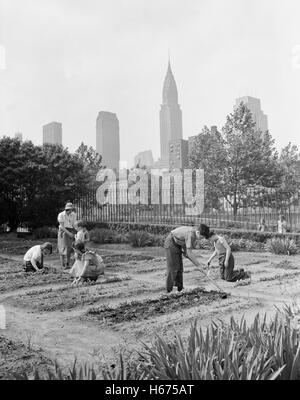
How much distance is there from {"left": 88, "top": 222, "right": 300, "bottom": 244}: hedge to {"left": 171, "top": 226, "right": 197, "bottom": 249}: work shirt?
263 inches

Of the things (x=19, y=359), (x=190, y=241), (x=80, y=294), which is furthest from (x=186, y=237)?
(x=19, y=359)

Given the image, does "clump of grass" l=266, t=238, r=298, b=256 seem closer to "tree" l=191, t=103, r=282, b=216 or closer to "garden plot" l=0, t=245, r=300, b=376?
"garden plot" l=0, t=245, r=300, b=376

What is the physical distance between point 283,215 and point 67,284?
365 inches

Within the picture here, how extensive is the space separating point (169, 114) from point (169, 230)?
455 cm

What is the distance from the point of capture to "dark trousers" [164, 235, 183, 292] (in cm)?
645

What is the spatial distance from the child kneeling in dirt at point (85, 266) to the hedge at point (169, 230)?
684 cm

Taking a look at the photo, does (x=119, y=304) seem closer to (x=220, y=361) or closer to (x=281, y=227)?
(x=220, y=361)

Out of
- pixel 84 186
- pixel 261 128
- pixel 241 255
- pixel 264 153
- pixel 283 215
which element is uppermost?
pixel 261 128

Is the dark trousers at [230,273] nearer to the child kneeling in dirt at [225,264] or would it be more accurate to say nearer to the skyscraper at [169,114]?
the child kneeling in dirt at [225,264]

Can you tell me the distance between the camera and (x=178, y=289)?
652 centimetres

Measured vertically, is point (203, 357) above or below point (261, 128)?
below

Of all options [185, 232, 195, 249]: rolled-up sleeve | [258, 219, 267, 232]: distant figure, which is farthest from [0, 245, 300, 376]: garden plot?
[258, 219, 267, 232]: distant figure

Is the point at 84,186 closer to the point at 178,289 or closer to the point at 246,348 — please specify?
the point at 178,289
